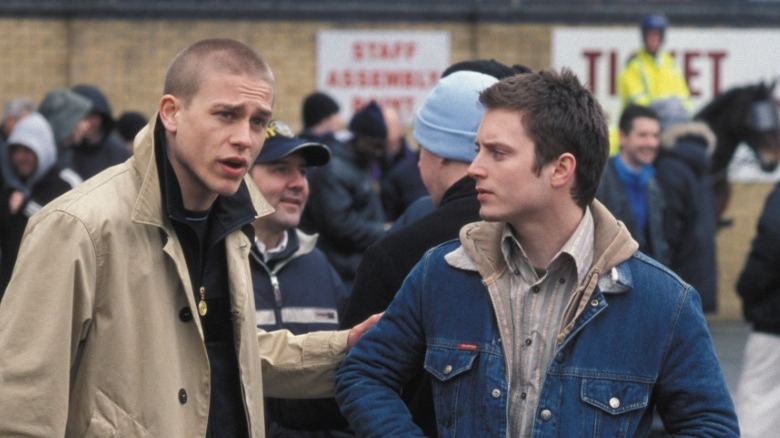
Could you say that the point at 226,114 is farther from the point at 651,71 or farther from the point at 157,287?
the point at 651,71

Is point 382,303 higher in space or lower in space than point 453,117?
lower

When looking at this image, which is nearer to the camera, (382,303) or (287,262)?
(382,303)

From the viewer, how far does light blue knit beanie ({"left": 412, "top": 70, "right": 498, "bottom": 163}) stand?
4805 millimetres

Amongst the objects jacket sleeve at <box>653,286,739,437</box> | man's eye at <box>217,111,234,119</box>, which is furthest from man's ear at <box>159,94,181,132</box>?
jacket sleeve at <box>653,286,739,437</box>

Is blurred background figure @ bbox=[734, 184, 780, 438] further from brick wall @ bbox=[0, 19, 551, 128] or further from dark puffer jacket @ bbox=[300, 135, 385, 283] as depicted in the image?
brick wall @ bbox=[0, 19, 551, 128]

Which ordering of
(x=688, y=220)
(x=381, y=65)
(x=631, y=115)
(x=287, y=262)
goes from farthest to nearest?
1. (x=381, y=65)
2. (x=688, y=220)
3. (x=631, y=115)
4. (x=287, y=262)

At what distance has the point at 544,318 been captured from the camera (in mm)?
3686

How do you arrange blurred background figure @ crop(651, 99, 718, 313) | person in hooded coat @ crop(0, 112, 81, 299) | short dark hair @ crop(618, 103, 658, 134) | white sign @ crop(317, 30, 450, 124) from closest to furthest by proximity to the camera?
person in hooded coat @ crop(0, 112, 81, 299) < short dark hair @ crop(618, 103, 658, 134) < blurred background figure @ crop(651, 99, 718, 313) < white sign @ crop(317, 30, 450, 124)

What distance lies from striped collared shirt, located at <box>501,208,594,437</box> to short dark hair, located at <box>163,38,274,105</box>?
0.81 meters

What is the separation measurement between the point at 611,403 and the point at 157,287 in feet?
3.68

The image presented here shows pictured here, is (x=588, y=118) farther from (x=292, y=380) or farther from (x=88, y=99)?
(x=88, y=99)

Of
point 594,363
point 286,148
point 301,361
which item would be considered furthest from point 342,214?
point 594,363

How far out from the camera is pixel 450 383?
3721 mm

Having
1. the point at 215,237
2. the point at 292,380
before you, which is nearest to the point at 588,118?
the point at 215,237
